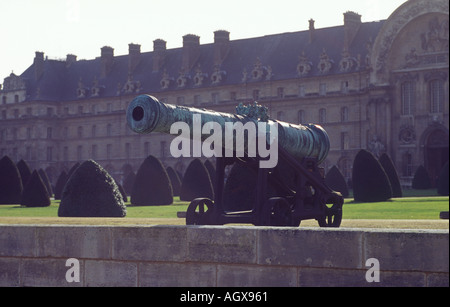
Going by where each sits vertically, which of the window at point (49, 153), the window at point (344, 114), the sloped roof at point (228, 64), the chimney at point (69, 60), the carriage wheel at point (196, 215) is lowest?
the carriage wheel at point (196, 215)

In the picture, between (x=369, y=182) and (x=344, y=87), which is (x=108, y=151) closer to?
(x=344, y=87)

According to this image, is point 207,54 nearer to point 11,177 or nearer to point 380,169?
point 11,177

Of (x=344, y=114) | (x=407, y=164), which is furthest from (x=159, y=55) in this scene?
(x=407, y=164)

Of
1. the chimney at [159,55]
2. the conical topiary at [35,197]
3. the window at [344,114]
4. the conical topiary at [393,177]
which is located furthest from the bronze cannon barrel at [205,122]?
the chimney at [159,55]

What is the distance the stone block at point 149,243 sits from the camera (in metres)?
8.94

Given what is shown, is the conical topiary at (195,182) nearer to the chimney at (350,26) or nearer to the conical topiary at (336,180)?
the conical topiary at (336,180)

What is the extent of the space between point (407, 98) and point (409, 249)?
44.3 m

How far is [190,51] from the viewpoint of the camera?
6531cm

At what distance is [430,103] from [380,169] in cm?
2137

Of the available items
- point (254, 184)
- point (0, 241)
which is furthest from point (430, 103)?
point (0, 241)

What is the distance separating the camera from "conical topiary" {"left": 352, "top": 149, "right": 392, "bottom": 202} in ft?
93.8

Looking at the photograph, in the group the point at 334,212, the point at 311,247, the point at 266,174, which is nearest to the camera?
the point at 311,247

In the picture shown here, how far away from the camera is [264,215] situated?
1107cm

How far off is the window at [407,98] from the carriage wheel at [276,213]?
40.5m
